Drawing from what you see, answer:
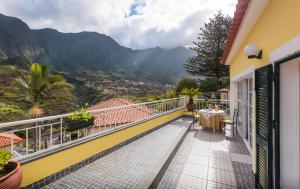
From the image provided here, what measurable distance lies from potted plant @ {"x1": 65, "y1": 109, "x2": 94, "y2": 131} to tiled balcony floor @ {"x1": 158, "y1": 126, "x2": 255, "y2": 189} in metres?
2.06

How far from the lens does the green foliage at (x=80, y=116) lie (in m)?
4.16

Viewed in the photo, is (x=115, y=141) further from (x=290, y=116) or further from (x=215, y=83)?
(x=215, y=83)

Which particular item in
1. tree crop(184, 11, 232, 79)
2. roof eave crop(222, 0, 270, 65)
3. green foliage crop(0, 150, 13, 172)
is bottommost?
green foliage crop(0, 150, 13, 172)

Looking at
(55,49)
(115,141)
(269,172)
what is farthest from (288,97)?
(55,49)

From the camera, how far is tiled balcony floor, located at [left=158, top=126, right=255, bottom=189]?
338 centimetres

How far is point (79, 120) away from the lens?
4.16 m

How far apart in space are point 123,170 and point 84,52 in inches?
2687

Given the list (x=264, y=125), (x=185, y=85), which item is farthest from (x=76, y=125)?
(x=185, y=85)

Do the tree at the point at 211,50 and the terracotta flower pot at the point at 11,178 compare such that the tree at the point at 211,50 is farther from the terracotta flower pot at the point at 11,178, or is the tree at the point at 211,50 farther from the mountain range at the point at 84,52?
the terracotta flower pot at the point at 11,178

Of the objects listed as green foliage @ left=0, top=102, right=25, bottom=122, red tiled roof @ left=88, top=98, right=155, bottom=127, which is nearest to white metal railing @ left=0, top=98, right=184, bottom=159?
red tiled roof @ left=88, top=98, right=155, bottom=127

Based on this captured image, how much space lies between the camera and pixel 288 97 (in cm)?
235

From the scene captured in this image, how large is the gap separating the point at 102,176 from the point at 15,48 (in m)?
59.6

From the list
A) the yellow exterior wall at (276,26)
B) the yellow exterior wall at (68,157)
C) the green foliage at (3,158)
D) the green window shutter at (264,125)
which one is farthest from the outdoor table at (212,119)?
the green foliage at (3,158)

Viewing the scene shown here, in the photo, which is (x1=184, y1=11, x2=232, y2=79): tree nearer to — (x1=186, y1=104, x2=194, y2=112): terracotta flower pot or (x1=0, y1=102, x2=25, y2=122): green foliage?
(x1=186, y1=104, x2=194, y2=112): terracotta flower pot
